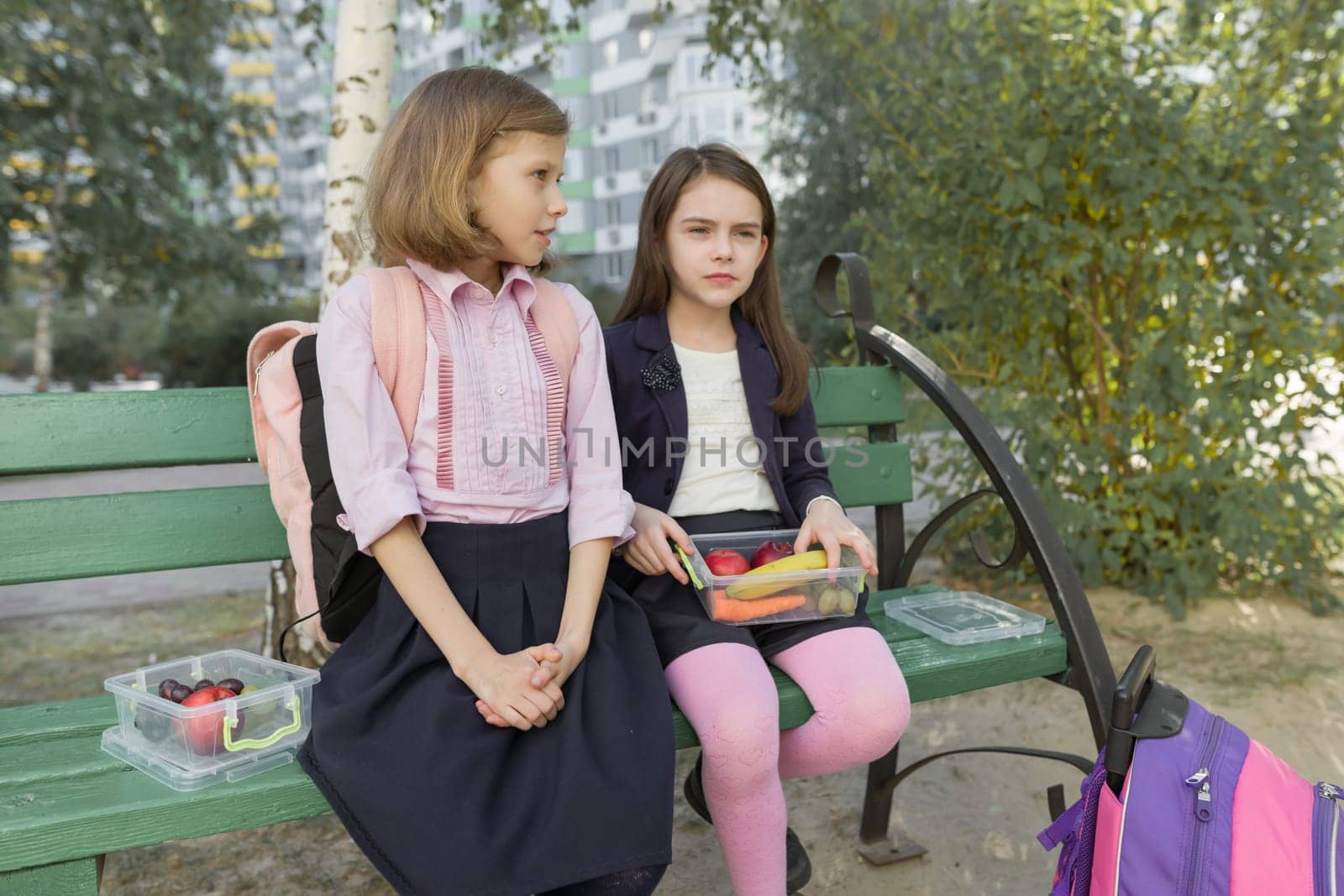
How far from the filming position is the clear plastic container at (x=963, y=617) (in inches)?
80.7

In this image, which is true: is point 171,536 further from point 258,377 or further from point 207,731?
point 207,731

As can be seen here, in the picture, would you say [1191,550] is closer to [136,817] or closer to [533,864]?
[533,864]

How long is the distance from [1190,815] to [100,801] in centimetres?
148

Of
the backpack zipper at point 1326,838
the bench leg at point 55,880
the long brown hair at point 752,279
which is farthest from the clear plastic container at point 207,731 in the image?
the backpack zipper at point 1326,838

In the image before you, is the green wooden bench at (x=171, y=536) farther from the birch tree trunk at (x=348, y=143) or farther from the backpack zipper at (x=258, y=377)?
the birch tree trunk at (x=348, y=143)

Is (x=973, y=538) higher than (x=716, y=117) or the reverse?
the reverse

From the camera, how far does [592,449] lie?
1.84 meters

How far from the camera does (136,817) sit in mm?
1341

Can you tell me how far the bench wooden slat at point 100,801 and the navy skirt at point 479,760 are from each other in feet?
0.22

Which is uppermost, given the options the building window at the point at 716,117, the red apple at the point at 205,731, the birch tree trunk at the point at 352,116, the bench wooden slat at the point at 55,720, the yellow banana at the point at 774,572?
the building window at the point at 716,117

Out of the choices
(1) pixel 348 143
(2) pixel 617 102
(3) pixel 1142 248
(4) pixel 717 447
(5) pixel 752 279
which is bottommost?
(4) pixel 717 447

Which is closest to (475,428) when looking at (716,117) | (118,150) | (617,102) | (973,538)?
(973,538)

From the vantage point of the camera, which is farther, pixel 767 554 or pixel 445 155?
pixel 767 554

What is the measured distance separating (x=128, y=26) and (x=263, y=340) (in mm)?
11773
